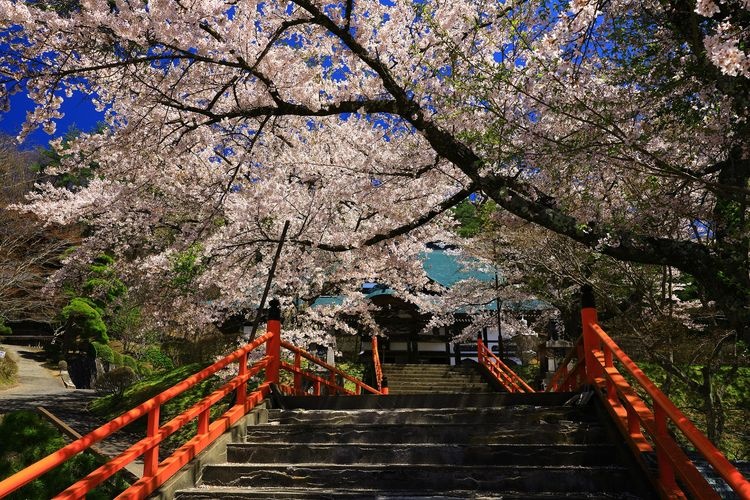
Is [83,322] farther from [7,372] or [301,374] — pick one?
[301,374]

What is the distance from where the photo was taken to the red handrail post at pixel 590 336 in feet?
20.4

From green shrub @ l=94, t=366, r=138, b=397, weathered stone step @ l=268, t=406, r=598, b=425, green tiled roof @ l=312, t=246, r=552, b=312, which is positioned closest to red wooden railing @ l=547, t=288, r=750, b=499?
weathered stone step @ l=268, t=406, r=598, b=425

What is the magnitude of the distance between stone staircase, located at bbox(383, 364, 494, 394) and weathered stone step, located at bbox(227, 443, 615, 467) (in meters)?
12.8

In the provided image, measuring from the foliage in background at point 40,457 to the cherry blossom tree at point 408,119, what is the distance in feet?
12.0

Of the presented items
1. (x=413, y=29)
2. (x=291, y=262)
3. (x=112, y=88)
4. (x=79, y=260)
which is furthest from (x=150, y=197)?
(x=413, y=29)

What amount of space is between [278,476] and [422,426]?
165 centimetres

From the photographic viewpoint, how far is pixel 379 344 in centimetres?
2478

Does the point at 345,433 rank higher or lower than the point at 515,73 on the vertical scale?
lower

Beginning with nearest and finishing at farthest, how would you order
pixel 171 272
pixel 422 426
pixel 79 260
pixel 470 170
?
pixel 422 426
pixel 470 170
pixel 79 260
pixel 171 272

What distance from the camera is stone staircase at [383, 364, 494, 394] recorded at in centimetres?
1822

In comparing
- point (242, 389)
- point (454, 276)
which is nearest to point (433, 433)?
point (242, 389)

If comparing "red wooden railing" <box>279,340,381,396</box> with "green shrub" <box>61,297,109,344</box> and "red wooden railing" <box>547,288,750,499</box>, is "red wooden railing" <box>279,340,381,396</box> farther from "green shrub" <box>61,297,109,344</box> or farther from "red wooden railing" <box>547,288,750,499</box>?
"green shrub" <box>61,297,109,344</box>

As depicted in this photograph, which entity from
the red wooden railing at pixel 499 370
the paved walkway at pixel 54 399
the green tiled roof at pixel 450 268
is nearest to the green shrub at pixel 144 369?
the paved walkway at pixel 54 399

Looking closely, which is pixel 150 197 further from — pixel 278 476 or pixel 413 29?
pixel 278 476
